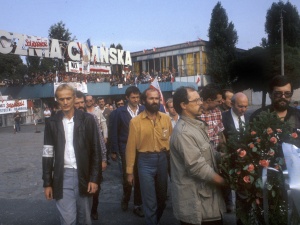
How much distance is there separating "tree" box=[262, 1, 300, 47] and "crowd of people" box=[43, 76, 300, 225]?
45.0 metres

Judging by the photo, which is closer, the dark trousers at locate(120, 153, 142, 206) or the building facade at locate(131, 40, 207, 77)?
the dark trousers at locate(120, 153, 142, 206)

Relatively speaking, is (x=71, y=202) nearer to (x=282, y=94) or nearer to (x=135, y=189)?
(x=135, y=189)

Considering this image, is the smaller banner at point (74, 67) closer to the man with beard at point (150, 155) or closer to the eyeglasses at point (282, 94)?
the man with beard at point (150, 155)

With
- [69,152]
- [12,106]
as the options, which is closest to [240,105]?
[69,152]

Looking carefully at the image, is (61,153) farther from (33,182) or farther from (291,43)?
(291,43)

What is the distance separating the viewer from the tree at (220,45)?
47.5 meters

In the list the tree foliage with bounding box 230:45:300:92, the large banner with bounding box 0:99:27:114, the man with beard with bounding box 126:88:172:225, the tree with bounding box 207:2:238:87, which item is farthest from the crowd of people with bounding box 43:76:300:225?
the tree with bounding box 207:2:238:87

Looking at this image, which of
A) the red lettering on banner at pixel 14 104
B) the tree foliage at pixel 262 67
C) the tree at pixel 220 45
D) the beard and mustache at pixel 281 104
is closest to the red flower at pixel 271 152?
the beard and mustache at pixel 281 104

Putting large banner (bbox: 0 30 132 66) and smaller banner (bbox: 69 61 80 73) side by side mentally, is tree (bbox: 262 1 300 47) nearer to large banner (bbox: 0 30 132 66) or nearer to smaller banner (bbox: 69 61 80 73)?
large banner (bbox: 0 30 132 66)

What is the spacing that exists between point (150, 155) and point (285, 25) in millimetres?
48370

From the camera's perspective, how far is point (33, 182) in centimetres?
864

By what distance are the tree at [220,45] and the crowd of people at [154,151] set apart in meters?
42.0

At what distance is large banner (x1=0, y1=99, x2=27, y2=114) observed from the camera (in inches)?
1143

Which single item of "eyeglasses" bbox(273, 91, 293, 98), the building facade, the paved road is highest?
the building facade
